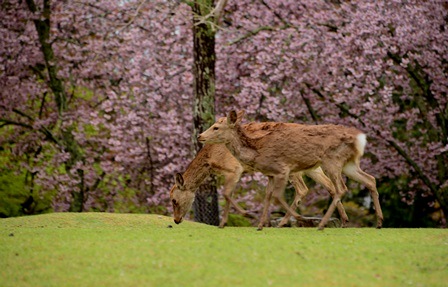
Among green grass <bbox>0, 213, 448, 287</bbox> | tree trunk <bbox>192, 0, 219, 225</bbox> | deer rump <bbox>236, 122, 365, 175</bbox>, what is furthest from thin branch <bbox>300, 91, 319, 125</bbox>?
green grass <bbox>0, 213, 448, 287</bbox>

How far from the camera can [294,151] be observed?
42.7 feet

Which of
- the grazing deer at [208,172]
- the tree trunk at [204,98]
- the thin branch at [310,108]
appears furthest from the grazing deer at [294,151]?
the thin branch at [310,108]

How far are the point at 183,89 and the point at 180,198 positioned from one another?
654cm

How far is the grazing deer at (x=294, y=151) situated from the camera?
42.4ft

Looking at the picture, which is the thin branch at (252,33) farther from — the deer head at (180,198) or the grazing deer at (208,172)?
the deer head at (180,198)

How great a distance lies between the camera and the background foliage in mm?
18500

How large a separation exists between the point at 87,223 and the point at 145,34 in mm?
8877

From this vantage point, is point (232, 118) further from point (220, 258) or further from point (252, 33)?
point (252, 33)

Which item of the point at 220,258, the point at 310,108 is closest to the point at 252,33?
the point at 310,108

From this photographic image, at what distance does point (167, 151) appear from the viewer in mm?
19406

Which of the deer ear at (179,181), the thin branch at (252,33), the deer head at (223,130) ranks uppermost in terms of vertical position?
the thin branch at (252,33)

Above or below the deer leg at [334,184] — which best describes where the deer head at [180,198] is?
below

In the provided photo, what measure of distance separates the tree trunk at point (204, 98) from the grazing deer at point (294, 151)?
12.9ft

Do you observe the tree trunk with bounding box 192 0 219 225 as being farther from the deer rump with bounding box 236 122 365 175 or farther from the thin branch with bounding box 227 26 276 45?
the deer rump with bounding box 236 122 365 175
